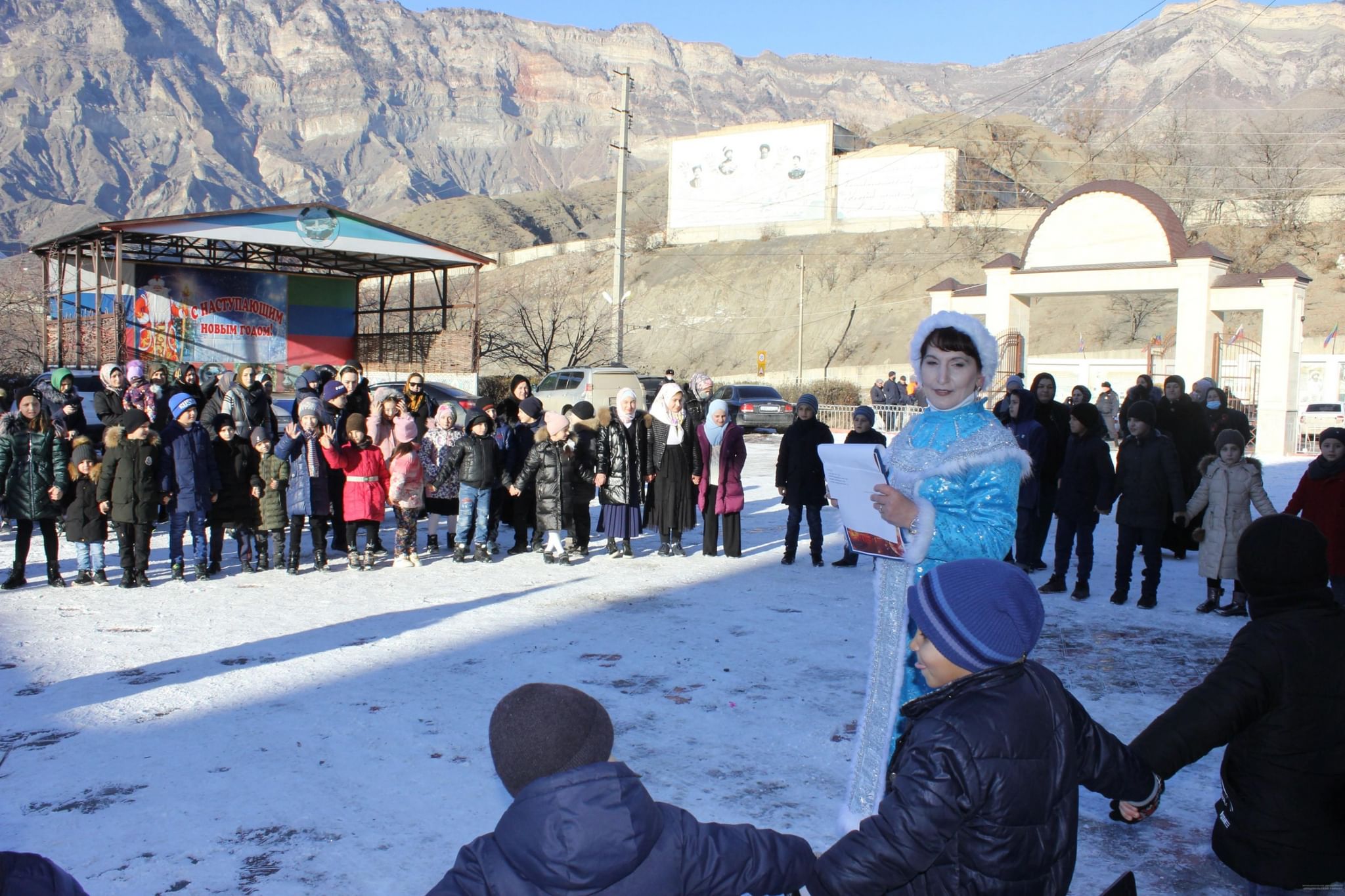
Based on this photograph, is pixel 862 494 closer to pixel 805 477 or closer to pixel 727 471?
pixel 805 477

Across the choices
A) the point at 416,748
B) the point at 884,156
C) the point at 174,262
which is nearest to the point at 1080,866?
the point at 416,748

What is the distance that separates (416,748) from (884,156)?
6854 cm

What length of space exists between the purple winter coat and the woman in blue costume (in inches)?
282

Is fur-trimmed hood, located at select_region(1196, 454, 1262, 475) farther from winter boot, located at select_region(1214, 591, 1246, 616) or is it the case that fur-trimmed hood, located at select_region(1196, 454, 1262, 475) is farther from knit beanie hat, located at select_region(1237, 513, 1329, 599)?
knit beanie hat, located at select_region(1237, 513, 1329, 599)

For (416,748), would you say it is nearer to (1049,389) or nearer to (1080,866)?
(1080,866)

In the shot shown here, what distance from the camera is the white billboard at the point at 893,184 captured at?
66875 millimetres

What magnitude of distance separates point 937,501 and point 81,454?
7992 mm

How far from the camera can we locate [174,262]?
24.8 meters

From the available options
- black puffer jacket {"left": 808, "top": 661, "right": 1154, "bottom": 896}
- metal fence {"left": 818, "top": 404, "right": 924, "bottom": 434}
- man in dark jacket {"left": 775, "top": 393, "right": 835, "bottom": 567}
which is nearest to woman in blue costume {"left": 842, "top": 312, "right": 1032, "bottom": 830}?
black puffer jacket {"left": 808, "top": 661, "right": 1154, "bottom": 896}

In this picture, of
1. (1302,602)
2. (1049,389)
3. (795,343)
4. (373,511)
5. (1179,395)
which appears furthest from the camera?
Answer: (795,343)

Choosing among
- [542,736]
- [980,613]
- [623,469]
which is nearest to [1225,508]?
[623,469]

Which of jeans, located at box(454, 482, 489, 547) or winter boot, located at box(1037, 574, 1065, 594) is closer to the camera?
winter boot, located at box(1037, 574, 1065, 594)

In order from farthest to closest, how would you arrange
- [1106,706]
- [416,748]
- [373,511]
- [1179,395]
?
[1179,395] → [373,511] → [1106,706] → [416,748]

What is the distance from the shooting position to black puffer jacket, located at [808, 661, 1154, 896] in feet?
6.84
